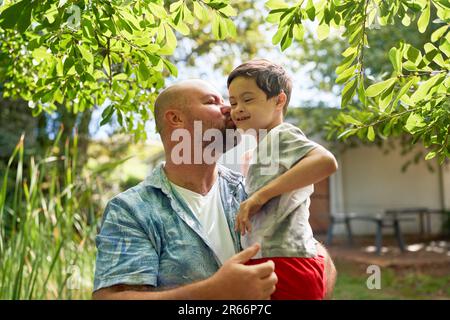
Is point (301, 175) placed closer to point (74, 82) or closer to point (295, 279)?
point (295, 279)

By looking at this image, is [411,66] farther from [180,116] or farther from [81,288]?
[81,288]

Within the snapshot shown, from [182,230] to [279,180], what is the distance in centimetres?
42

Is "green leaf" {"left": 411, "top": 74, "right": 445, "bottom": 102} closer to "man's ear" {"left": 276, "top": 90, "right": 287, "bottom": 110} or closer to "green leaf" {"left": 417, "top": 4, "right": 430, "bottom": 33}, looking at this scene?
"green leaf" {"left": 417, "top": 4, "right": 430, "bottom": 33}

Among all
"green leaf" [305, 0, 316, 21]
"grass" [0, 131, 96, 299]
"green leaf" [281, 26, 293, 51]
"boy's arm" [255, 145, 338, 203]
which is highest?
"green leaf" [305, 0, 316, 21]

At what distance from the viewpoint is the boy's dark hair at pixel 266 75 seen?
5.06ft

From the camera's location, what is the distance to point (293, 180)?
4.72ft

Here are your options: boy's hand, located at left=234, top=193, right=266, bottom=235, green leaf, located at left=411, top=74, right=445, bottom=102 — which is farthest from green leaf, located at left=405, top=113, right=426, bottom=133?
boy's hand, located at left=234, top=193, right=266, bottom=235

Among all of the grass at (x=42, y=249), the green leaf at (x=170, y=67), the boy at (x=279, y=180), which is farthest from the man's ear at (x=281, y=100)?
the grass at (x=42, y=249)

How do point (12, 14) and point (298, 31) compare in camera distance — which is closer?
point (12, 14)

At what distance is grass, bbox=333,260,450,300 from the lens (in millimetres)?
6695

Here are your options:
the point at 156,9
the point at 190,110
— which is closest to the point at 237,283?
the point at 190,110

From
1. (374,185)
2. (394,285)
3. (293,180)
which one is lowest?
(394,285)

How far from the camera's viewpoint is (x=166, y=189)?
178 cm

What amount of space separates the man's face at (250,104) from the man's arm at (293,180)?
0.20 meters
